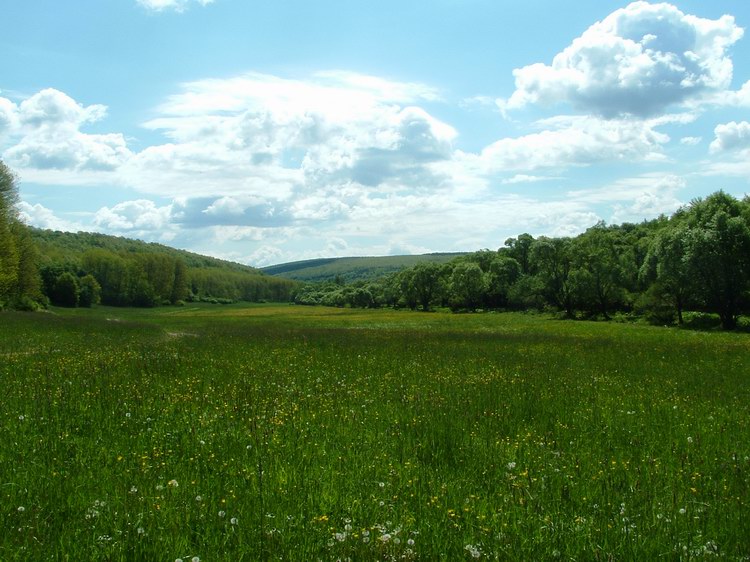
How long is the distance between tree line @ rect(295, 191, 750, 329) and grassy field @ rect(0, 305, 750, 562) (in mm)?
36898

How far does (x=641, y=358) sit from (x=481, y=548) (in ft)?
60.1

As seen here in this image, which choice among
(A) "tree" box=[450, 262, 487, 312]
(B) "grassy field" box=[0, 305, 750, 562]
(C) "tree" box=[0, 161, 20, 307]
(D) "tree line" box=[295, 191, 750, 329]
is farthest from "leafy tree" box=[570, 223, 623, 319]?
(C) "tree" box=[0, 161, 20, 307]

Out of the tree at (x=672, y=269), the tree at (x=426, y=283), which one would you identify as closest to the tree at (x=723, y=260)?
the tree at (x=672, y=269)

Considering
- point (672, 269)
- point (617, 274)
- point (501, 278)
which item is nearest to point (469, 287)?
point (501, 278)

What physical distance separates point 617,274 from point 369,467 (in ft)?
238

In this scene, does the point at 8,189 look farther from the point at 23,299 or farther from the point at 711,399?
the point at 711,399

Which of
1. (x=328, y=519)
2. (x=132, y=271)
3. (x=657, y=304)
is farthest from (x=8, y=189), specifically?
(x=132, y=271)

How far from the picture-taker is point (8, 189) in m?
53.3

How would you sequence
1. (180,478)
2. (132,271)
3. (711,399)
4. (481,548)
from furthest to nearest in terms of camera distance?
(132,271) < (711,399) < (180,478) < (481,548)

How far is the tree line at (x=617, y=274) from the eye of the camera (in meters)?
44.6

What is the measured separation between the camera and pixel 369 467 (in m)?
6.98

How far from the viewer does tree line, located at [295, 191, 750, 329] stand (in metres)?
44.6

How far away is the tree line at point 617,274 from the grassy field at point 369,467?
121 ft

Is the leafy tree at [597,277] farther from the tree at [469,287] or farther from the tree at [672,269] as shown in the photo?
the tree at [469,287]
